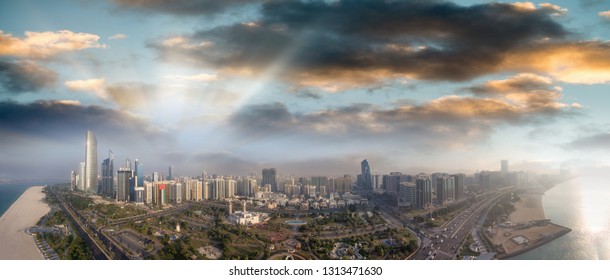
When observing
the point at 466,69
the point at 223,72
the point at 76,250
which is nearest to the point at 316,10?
the point at 223,72

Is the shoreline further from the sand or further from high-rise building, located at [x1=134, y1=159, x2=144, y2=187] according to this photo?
high-rise building, located at [x1=134, y1=159, x2=144, y2=187]

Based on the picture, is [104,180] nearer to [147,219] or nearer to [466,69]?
[147,219]

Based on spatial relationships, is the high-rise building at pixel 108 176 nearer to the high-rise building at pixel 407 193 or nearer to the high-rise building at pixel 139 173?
the high-rise building at pixel 139 173

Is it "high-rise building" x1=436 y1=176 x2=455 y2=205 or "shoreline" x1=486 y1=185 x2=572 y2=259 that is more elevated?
"high-rise building" x1=436 y1=176 x2=455 y2=205

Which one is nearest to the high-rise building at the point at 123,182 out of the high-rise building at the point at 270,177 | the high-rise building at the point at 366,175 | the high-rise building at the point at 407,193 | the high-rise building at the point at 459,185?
the high-rise building at the point at 270,177

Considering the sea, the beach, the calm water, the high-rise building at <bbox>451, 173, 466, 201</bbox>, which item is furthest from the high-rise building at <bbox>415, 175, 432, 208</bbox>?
the sea

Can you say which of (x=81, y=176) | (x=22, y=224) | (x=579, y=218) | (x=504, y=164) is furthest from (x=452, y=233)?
(x=22, y=224)
